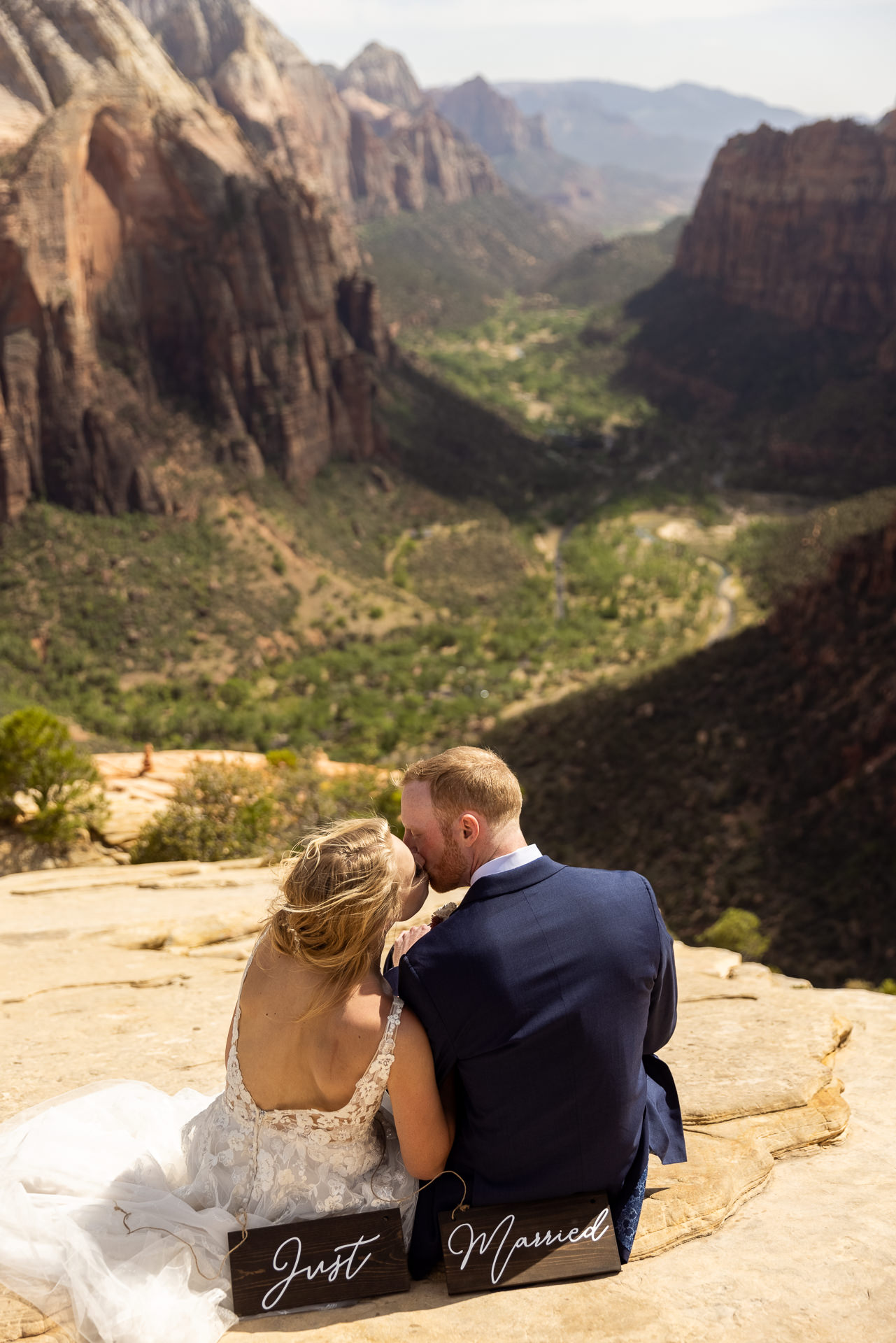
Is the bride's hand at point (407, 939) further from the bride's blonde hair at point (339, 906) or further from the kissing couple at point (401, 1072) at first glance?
the bride's blonde hair at point (339, 906)

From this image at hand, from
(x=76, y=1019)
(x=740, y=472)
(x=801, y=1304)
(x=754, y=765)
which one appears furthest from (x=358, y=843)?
(x=740, y=472)

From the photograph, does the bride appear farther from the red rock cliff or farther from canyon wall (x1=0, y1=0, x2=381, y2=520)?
the red rock cliff

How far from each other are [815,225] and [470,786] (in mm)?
133530

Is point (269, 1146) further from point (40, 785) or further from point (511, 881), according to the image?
point (40, 785)

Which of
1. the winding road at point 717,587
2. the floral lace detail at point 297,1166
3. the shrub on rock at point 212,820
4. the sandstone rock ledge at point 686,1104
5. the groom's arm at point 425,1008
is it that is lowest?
the winding road at point 717,587

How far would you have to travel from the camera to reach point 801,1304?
4.64 metres

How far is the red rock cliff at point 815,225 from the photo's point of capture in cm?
11300

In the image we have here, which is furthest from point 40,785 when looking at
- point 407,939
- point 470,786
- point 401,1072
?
point 470,786

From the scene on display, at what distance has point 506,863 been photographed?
16.7ft

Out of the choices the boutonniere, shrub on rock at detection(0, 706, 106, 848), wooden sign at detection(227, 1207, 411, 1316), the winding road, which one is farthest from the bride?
the winding road

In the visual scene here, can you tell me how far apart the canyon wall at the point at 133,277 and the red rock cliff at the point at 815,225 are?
72410 millimetres

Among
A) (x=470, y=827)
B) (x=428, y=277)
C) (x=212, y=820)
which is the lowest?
(x=212, y=820)

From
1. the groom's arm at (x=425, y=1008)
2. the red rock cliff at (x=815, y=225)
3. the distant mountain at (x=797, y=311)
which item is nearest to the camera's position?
the groom's arm at (x=425, y=1008)

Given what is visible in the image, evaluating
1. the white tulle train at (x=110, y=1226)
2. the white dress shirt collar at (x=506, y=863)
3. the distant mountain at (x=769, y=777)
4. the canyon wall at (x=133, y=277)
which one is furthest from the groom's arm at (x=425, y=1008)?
the canyon wall at (x=133, y=277)
